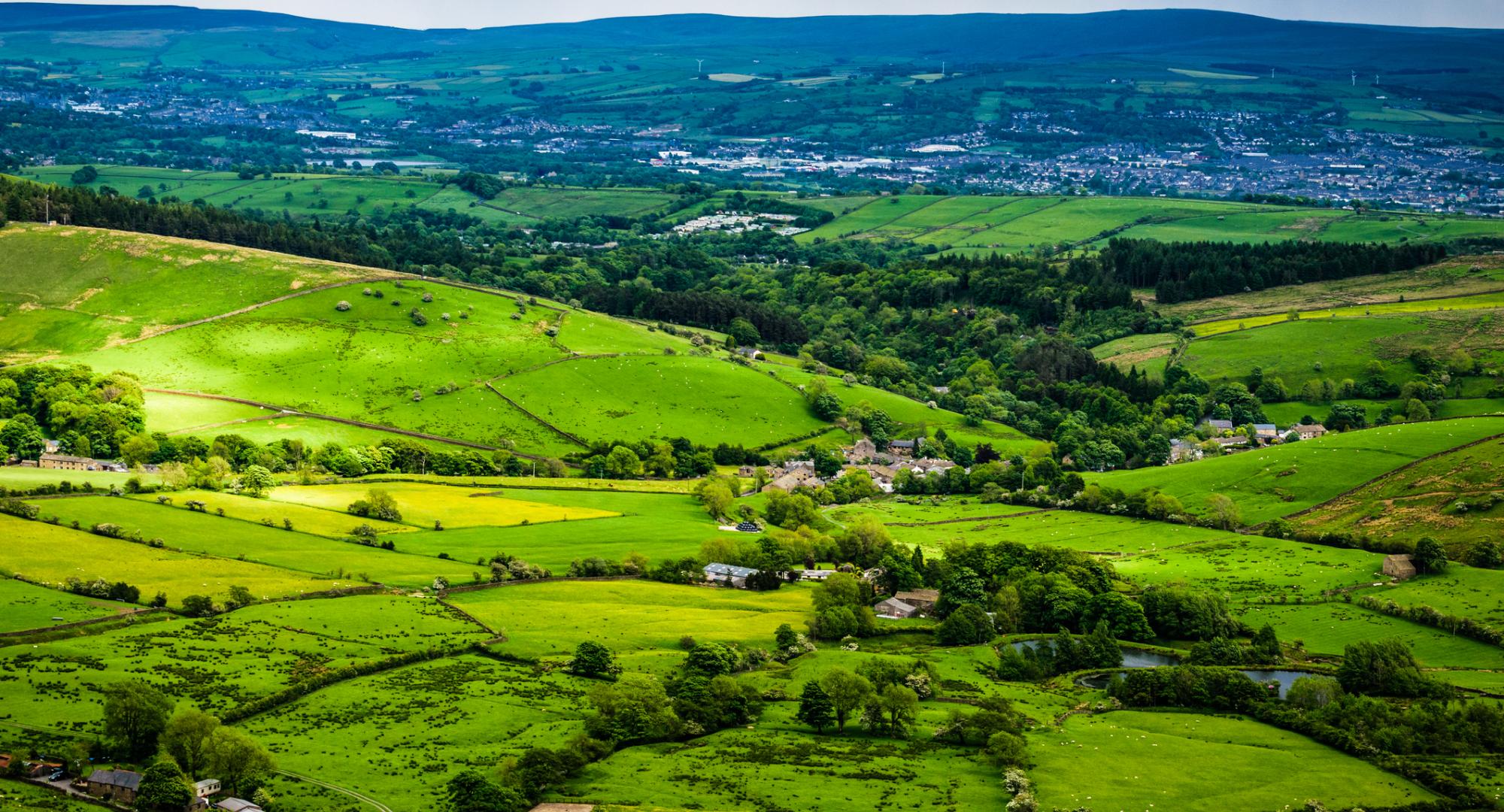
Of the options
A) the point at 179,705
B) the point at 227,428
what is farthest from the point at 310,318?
the point at 179,705

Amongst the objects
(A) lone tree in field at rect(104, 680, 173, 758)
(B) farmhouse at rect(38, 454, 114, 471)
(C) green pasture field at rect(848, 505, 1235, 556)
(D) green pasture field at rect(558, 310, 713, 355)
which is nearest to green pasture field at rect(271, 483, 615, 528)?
(B) farmhouse at rect(38, 454, 114, 471)

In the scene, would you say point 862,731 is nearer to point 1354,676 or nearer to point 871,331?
point 1354,676

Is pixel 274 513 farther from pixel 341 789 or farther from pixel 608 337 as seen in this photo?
pixel 608 337

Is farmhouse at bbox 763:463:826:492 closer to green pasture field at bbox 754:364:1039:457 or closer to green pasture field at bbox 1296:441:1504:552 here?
green pasture field at bbox 754:364:1039:457

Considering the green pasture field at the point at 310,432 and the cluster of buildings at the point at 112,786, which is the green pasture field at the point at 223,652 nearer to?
the cluster of buildings at the point at 112,786

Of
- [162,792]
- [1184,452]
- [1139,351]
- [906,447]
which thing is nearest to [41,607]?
[162,792]

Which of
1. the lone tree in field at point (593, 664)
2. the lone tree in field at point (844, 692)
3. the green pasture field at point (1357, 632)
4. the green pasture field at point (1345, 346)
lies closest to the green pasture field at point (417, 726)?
the lone tree in field at point (593, 664)
